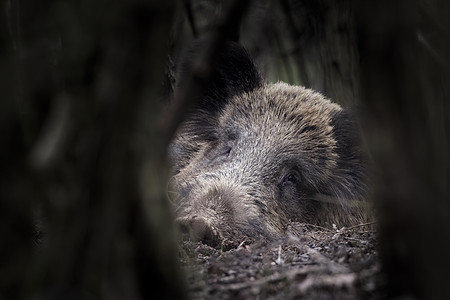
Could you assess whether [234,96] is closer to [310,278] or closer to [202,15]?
[202,15]

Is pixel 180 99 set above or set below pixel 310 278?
above

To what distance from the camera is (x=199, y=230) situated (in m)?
3.66

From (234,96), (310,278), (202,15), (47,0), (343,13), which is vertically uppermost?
(202,15)

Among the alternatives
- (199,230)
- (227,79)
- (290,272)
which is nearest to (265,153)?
(227,79)

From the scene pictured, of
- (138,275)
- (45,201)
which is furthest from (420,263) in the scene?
(45,201)

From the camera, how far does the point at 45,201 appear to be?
1754mm

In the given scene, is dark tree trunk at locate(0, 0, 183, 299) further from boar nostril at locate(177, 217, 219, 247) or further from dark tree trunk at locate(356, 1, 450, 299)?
boar nostril at locate(177, 217, 219, 247)

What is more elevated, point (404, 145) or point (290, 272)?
point (404, 145)

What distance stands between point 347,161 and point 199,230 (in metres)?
2.05

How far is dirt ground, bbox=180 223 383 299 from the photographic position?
2.12 meters

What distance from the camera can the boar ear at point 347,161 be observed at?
5.09m

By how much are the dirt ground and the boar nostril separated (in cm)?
26

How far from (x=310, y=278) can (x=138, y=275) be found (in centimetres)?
78

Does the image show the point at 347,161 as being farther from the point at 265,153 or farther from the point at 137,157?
the point at 137,157
